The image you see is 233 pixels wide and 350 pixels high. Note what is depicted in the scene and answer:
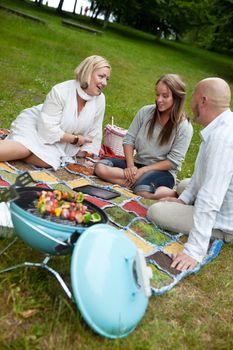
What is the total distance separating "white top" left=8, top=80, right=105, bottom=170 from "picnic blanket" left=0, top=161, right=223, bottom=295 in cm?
20

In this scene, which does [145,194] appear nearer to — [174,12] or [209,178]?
[209,178]

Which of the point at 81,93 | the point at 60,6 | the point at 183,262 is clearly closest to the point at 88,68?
the point at 81,93

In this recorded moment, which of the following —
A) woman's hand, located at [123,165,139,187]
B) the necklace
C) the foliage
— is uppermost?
the foliage

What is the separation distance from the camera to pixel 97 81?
4.13 m

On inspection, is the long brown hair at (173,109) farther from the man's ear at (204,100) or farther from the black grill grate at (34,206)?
the black grill grate at (34,206)

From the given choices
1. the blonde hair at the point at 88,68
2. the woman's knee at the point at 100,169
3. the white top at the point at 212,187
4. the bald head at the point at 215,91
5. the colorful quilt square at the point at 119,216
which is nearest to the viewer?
the white top at the point at 212,187

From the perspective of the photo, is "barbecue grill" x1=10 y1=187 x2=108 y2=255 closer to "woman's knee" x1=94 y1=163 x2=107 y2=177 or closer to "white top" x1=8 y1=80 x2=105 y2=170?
"white top" x1=8 y1=80 x2=105 y2=170

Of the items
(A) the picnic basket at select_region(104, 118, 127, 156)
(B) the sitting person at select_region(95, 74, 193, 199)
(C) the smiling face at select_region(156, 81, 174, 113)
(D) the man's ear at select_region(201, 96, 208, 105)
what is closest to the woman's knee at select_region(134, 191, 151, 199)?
(B) the sitting person at select_region(95, 74, 193, 199)

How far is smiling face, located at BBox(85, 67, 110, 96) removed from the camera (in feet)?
13.4

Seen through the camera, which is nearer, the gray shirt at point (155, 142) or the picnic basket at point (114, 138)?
the gray shirt at point (155, 142)

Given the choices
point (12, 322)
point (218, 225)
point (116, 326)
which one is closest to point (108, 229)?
point (116, 326)

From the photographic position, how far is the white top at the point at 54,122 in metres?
4.13

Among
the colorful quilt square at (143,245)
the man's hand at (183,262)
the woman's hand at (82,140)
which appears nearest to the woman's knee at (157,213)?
the colorful quilt square at (143,245)

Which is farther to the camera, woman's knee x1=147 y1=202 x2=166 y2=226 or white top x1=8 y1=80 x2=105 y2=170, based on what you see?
white top x1=8 y1=80 x2=105 y2=170
